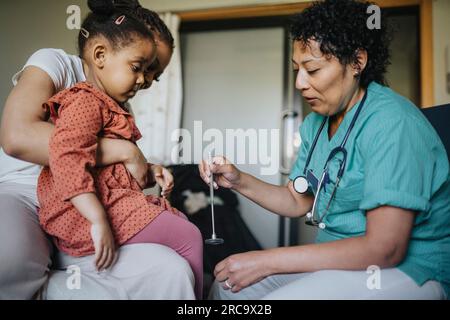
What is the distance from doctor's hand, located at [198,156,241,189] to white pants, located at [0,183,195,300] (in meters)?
0.30

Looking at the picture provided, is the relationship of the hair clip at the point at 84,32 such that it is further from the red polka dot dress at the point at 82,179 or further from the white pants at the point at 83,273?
the white pants at the point at 83,273

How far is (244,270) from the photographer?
83 centimetres

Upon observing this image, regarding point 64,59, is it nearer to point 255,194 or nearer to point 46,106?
point 46,106

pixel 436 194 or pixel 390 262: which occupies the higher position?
pixel 436 194

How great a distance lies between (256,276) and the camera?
2.70ft

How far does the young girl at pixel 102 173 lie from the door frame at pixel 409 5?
162 cm

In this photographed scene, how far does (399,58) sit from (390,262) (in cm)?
299

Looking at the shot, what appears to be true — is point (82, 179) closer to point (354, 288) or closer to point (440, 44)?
point (354, 288)

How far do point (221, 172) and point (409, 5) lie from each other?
223 centimetres

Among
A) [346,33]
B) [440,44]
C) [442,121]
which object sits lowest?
[442,121]

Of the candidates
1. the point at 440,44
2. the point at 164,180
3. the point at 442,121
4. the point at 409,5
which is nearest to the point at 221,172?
the point at 164,180

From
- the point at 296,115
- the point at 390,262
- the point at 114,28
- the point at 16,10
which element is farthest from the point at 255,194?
the point at 296,115
